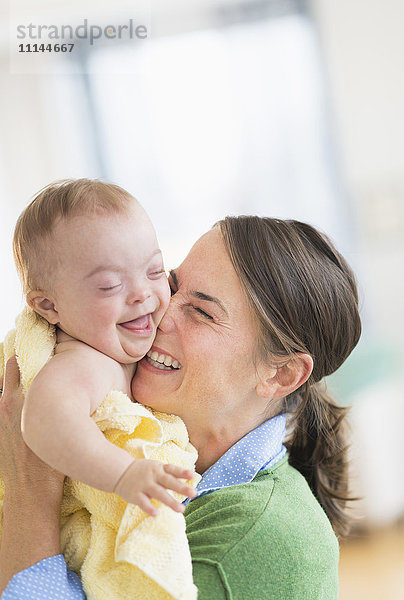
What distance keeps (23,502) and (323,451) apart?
0.86 metres

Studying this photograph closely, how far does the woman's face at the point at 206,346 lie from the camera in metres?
1.43

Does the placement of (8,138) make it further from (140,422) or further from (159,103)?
(140,422)

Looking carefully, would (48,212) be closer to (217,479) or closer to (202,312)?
(202,312)

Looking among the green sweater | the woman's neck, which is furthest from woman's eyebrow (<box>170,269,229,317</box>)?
the green sweater

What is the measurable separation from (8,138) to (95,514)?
11.7ft

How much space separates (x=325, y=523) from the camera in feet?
4.63

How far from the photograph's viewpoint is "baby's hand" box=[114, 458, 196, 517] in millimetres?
929

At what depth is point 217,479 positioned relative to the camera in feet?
4.56

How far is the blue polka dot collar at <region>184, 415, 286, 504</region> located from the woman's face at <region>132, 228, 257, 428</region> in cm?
7

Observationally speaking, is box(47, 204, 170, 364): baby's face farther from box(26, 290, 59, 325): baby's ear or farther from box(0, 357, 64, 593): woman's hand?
box(0, 357, 64, 593): woman's hand

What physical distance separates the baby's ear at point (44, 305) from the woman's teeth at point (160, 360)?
255 millimetres

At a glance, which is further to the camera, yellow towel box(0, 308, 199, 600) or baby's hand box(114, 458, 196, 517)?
yellow towel box(0, 308, 199, 600)

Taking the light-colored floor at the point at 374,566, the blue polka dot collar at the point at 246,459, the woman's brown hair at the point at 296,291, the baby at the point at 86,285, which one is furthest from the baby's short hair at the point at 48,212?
the light-colored floor at the point at 374,566

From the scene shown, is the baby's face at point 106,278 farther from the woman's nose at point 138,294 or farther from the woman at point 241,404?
the woman at point 241,404
